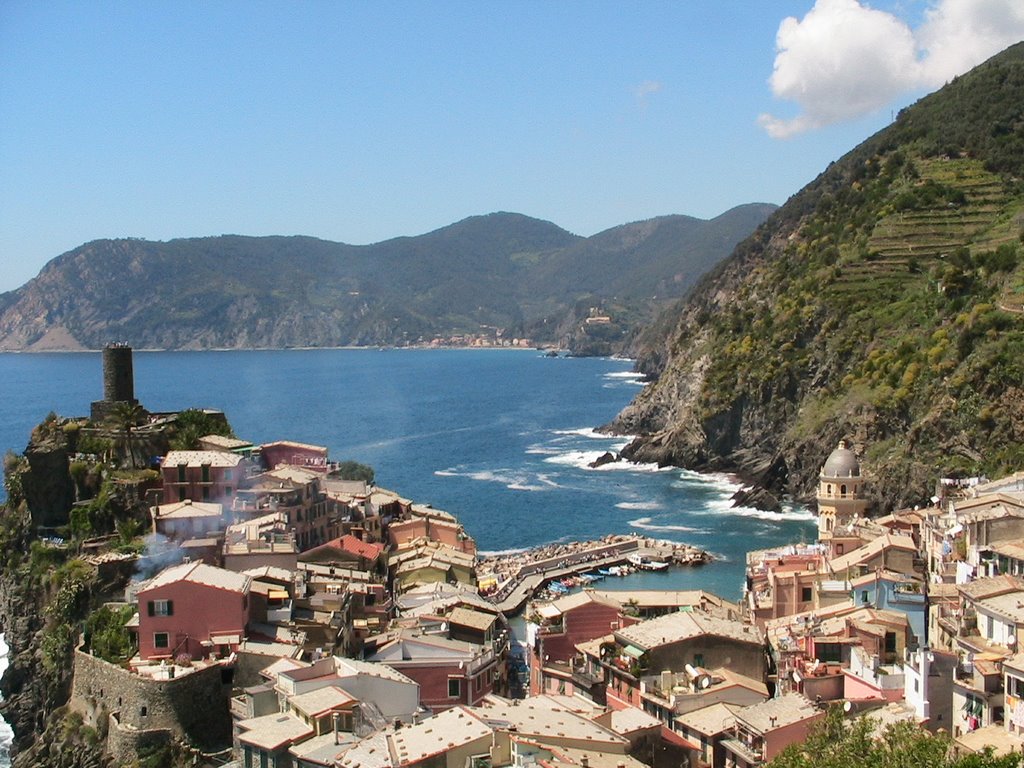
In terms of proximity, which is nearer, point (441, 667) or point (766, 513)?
point (441, 667)

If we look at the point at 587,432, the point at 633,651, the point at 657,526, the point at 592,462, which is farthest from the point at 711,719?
the point at 587,432

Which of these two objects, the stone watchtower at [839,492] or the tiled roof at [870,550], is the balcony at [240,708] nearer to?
the tiled roof at [870,550]

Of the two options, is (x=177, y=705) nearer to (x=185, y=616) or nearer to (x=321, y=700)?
(x=185, y=616)

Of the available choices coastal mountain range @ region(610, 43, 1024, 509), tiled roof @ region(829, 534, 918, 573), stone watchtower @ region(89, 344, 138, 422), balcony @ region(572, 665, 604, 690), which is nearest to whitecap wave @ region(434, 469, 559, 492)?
coastal mountain range @ region(610, 43, 1024, 509)

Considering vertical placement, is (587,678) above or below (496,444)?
above

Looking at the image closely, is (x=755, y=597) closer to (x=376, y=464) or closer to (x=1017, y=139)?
(x=376, y=464)
